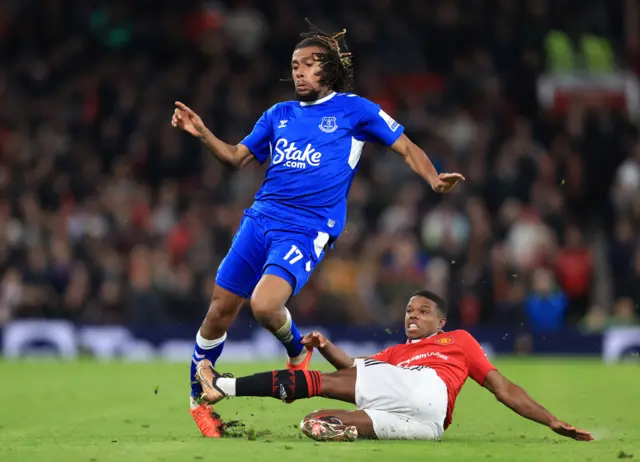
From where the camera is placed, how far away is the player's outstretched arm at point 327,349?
7613 millimetres

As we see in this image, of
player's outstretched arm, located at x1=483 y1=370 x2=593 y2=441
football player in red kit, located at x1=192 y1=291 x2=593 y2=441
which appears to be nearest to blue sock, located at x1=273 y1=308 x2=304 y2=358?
football player in red kit, located at x1=192 y1=291 x2=593 y2=441

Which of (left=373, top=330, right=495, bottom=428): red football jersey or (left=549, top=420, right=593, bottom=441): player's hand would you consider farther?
(left=373, top=330, right=495, bottom=428): red football jersey

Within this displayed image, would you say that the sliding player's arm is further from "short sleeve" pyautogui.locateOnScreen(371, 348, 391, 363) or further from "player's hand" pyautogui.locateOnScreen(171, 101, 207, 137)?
"short sleeve" pyautogui.locateOnScreen(371, 348, 391, 363)

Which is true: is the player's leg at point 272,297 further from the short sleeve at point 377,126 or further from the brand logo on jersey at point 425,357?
the short sleeve at point 377,126

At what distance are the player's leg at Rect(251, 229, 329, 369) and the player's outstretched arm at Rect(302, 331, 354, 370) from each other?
1.06 ft

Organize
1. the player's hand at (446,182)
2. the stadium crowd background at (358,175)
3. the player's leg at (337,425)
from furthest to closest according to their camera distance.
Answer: the stadium crowd background at (358,175) < the player's hand at (446,182) < the player's leg at (337,425)

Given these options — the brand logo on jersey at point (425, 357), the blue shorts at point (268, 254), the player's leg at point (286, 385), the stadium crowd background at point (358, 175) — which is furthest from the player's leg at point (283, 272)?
the stadium crowd background at point (358, 175)

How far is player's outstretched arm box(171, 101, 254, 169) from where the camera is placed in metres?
8.16

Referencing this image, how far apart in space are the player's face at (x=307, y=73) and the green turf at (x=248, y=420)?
2.38 metres

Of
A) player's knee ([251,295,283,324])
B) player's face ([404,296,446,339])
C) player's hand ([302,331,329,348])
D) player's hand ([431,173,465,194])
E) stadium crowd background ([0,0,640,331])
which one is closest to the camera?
player's hand ([302,331,329,348])

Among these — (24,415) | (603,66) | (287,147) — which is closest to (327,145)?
(287,147)

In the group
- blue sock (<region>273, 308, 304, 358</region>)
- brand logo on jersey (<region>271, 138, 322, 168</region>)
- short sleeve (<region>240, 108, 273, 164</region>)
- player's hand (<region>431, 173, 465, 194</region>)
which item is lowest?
blue sock (<region>273, 308, 304, 358</region>)

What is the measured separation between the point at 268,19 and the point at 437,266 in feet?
24.6

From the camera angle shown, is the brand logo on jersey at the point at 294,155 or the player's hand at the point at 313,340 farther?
the brand logo on jersey at the point at 294,155
